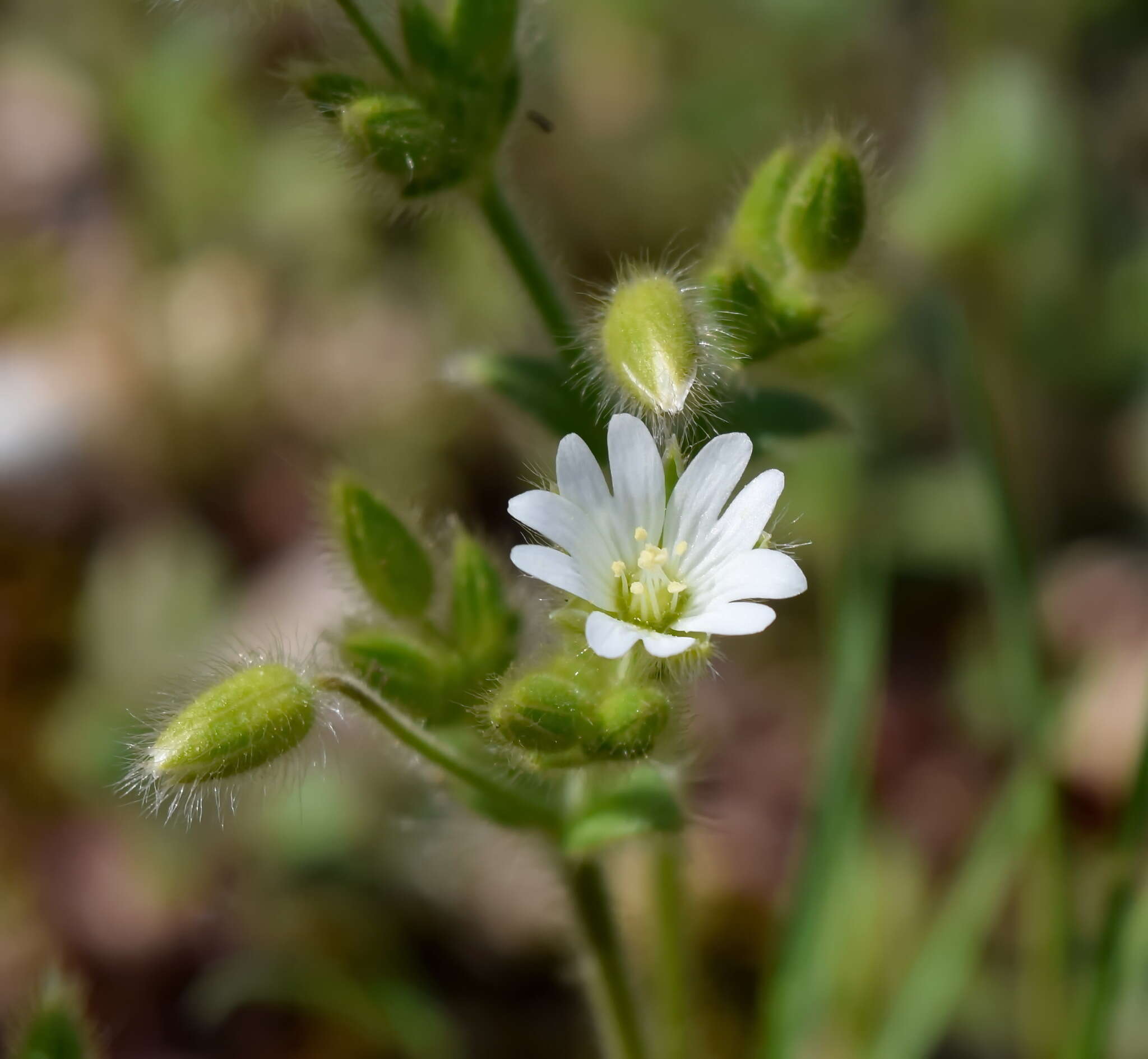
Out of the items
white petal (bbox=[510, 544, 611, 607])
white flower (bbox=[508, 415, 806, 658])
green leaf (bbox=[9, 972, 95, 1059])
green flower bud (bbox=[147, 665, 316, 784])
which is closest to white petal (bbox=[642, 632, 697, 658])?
white flower (bbox=[508, 415, 806, 658])

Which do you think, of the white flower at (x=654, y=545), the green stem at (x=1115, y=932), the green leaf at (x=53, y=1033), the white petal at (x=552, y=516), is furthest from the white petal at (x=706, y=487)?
the green leaf at (x=53, y=1033)

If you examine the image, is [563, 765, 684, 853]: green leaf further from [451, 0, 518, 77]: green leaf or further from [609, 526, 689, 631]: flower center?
[451, 0, 518, 77]: green leaf

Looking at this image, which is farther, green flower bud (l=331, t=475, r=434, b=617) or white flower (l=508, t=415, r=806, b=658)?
green flower bud (l=331, t=475, r=434, b=617)

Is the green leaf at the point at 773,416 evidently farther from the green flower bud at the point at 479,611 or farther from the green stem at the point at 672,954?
the green stem at the point at 672,954

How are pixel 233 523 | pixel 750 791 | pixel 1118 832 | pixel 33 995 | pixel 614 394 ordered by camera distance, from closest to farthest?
pixel 614 394, pixel 1118 832, pixel 33 995, pixel 750 791, pixel 233 523

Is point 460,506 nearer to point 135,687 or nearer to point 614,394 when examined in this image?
point 135,687

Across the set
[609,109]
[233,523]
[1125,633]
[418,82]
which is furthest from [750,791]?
[609,109]
